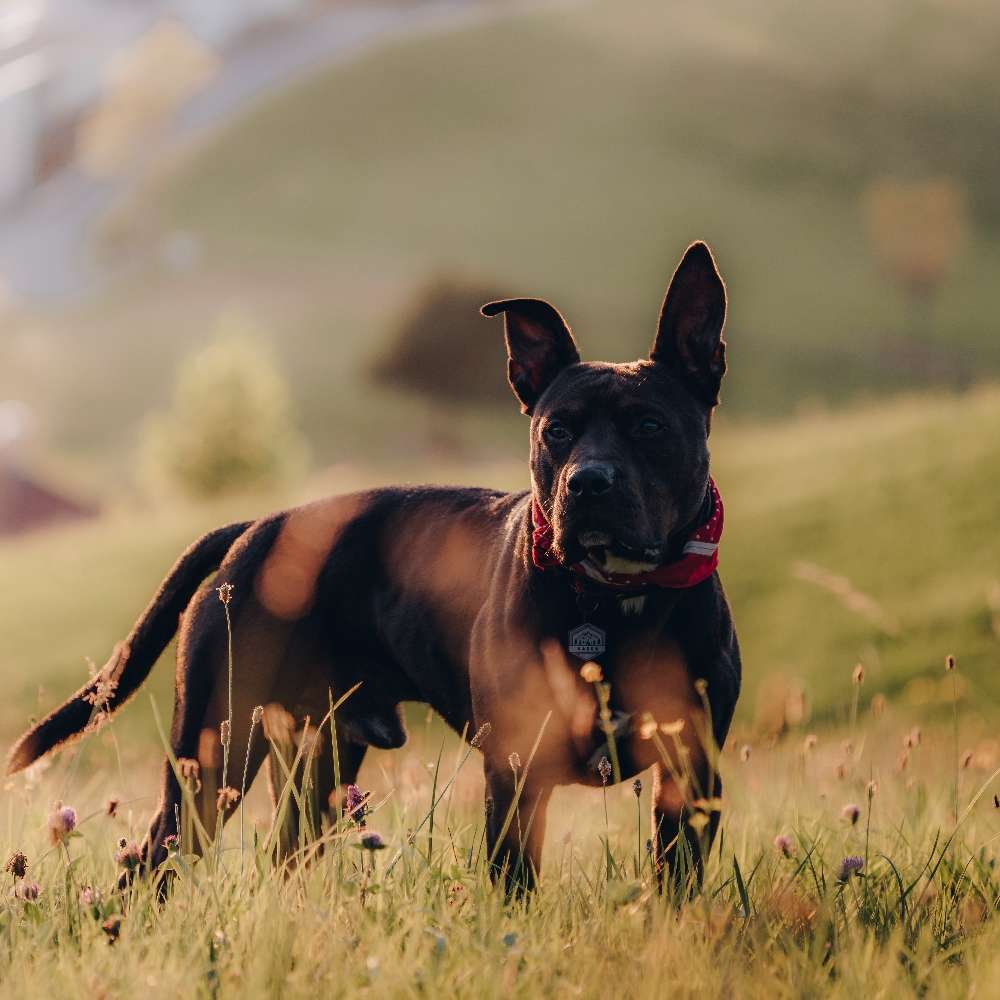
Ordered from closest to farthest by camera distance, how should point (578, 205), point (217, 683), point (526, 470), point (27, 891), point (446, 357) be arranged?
point (27, 891) < point (217, 683) < point (526, 470) < point (446, 357) < point (578, 205)

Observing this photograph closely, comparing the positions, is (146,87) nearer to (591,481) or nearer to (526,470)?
(526,470)

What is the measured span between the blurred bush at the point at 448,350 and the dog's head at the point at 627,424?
35902 millimetres

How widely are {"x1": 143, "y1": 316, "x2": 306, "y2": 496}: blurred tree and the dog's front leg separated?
27622 mm

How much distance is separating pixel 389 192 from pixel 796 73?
71.2 ft

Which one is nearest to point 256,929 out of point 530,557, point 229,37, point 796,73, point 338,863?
point 338,863

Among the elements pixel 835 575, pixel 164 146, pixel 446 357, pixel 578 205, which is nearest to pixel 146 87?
pixel 164 146

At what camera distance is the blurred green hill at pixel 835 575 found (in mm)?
8883

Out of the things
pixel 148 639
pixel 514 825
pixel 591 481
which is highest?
pixel 591 481

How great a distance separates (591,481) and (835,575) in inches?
180

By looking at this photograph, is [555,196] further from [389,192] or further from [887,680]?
[887,680]

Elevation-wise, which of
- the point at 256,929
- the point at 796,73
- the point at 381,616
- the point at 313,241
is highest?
the point at 796,73

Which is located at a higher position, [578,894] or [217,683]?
[217,683]

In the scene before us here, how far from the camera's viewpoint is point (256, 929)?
2928 millimetres

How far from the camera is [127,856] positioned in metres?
3.48
